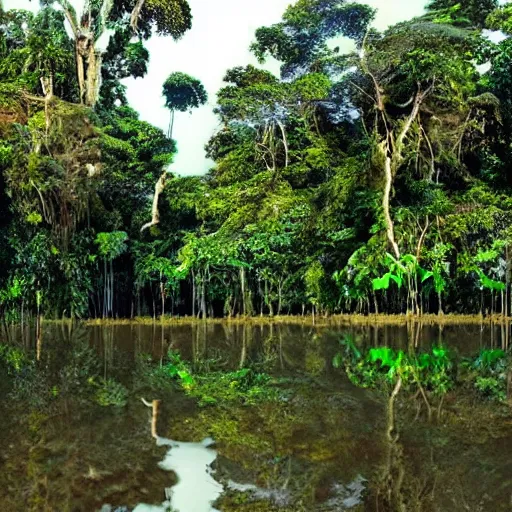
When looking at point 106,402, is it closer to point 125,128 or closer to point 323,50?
point 125,128

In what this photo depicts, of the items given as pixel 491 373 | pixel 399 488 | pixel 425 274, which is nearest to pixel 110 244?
pixel 425 274

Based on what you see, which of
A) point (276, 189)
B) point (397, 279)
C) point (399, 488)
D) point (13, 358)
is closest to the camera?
point (399, 488)

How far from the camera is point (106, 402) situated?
5.27m

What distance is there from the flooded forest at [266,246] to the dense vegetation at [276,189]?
7 centimetres

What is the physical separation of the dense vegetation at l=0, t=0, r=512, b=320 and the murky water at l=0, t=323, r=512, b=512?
9.17m

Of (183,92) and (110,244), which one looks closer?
(110,244)

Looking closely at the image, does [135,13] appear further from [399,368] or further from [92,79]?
[399,368]

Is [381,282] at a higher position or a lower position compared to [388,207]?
lower

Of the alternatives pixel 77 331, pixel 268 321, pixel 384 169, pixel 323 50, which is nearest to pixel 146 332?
pixel 77 331

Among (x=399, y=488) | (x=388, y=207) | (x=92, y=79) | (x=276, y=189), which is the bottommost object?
(x=399, y=488)

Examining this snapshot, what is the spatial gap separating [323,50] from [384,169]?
33.0 feet

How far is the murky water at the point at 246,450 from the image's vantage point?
3.00 m

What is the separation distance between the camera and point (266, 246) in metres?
16.7

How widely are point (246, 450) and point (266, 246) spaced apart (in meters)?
13.0
